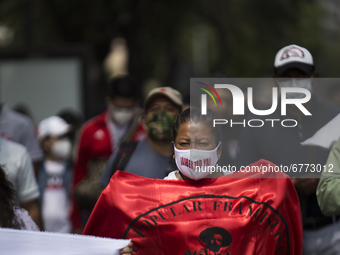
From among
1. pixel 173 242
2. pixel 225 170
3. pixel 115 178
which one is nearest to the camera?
pixel 173 242

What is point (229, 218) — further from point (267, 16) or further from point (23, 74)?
point (267, 16)

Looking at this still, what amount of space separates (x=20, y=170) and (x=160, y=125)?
1.10 meters

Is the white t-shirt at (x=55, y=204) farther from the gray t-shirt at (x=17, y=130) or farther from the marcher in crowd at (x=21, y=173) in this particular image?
the marcher in crowd at (x=21, y=173)

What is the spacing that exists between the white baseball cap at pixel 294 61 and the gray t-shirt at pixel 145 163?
1.10m

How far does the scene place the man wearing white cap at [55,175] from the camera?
6.02 meters

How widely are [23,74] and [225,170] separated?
22.5 feet

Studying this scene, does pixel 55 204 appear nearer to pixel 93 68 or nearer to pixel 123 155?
pixel 123 155

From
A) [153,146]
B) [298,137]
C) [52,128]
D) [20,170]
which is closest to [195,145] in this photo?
[298,137]

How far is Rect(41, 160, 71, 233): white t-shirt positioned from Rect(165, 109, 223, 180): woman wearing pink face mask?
3.10 m

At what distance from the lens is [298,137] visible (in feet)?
11.7

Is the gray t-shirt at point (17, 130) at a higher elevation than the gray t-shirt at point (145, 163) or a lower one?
lower

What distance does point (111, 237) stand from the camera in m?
3.00

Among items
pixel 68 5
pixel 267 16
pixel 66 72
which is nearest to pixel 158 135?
pixel 66 72

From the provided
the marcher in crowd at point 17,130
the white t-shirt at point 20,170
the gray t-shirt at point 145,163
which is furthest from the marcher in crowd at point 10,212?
the marcher in crowd at point 17,130
